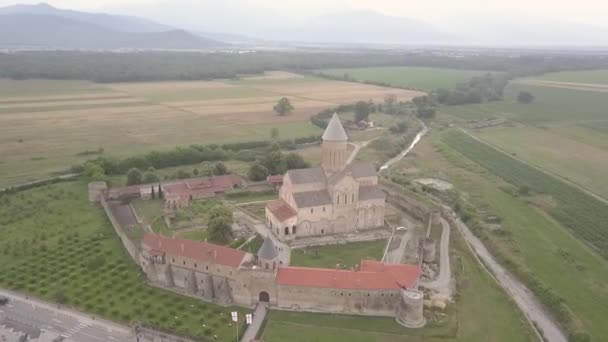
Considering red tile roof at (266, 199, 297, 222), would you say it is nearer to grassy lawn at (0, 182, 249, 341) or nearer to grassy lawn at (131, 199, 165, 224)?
grassy lawn at (0, 182, 249, 341)

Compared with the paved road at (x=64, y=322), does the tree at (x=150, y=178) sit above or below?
above

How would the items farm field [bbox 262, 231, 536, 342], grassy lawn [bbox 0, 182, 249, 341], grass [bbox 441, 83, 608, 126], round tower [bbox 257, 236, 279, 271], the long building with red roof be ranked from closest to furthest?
farm field [bbox 262, 231, 536, 342] → grassy lawn [bbox 0, 182, 249, 341] → the long building with red roof → round tower [bbox 257, 236, 279, 271] → grass [bbox 441, 83, 608, 126]

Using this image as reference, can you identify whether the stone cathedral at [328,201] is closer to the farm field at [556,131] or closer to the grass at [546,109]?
the farm field at [556,131]

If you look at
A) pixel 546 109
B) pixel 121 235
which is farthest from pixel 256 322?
pixel 546 109

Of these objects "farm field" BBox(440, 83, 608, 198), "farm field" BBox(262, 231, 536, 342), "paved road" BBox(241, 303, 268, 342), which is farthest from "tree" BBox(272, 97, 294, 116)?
"farm field" BBox(262, 231, 536, 342)

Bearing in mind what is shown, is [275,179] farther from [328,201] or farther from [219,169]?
[328,201]

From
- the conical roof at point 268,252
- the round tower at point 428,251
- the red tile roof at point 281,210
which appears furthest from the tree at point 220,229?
the round tower at point 428,251
